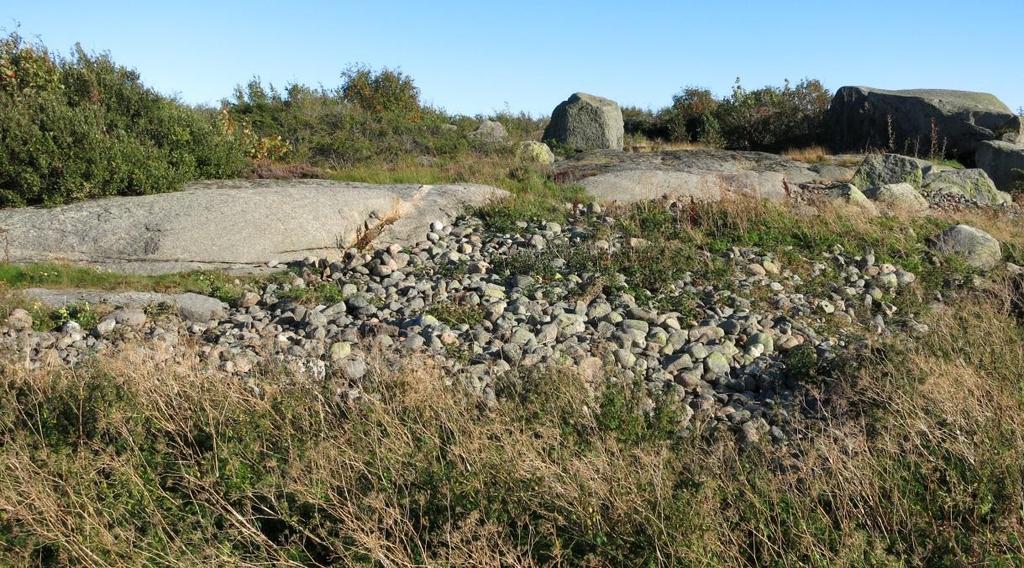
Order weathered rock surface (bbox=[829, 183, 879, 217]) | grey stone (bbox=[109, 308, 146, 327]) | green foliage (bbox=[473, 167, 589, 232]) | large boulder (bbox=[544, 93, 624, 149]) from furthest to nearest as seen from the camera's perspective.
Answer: large boulder (bbox=[544, 93, 624, 149]) < weathered rock surface (bbox=[829, 183, 879, 217]) < green foliage (bbox=[473, 167, 589, 232]) < grey stone (bbox=[109, 308, 146, 327])

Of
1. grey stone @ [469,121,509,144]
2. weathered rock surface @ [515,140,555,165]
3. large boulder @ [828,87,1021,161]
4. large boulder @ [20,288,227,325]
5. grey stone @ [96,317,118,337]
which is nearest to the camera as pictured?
grey stone @ [96,317,118,337]

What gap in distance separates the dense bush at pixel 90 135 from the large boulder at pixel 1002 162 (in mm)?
16197

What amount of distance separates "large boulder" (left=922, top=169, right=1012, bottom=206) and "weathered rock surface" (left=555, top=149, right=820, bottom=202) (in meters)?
2.06

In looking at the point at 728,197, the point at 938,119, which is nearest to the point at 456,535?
the point at 728,197

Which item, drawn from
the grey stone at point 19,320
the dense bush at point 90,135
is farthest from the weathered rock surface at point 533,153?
the grey stone at point 19,320

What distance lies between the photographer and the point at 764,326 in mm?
8852

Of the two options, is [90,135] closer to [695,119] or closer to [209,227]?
[209,227]

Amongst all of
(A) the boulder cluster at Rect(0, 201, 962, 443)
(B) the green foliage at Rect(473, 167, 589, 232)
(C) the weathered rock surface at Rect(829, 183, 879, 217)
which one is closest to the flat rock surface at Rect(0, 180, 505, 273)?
(A) the boulder cluster at Rect(0, 201, 962, 443)

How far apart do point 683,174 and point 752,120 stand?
38.2ft

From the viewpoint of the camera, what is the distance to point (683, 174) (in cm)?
1458

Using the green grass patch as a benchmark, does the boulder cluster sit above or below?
below

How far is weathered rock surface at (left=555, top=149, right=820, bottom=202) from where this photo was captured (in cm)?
1353

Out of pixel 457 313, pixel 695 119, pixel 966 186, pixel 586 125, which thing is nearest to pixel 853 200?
pixel 966 186

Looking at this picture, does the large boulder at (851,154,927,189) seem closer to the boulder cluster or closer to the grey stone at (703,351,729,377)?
the boulder cluster
